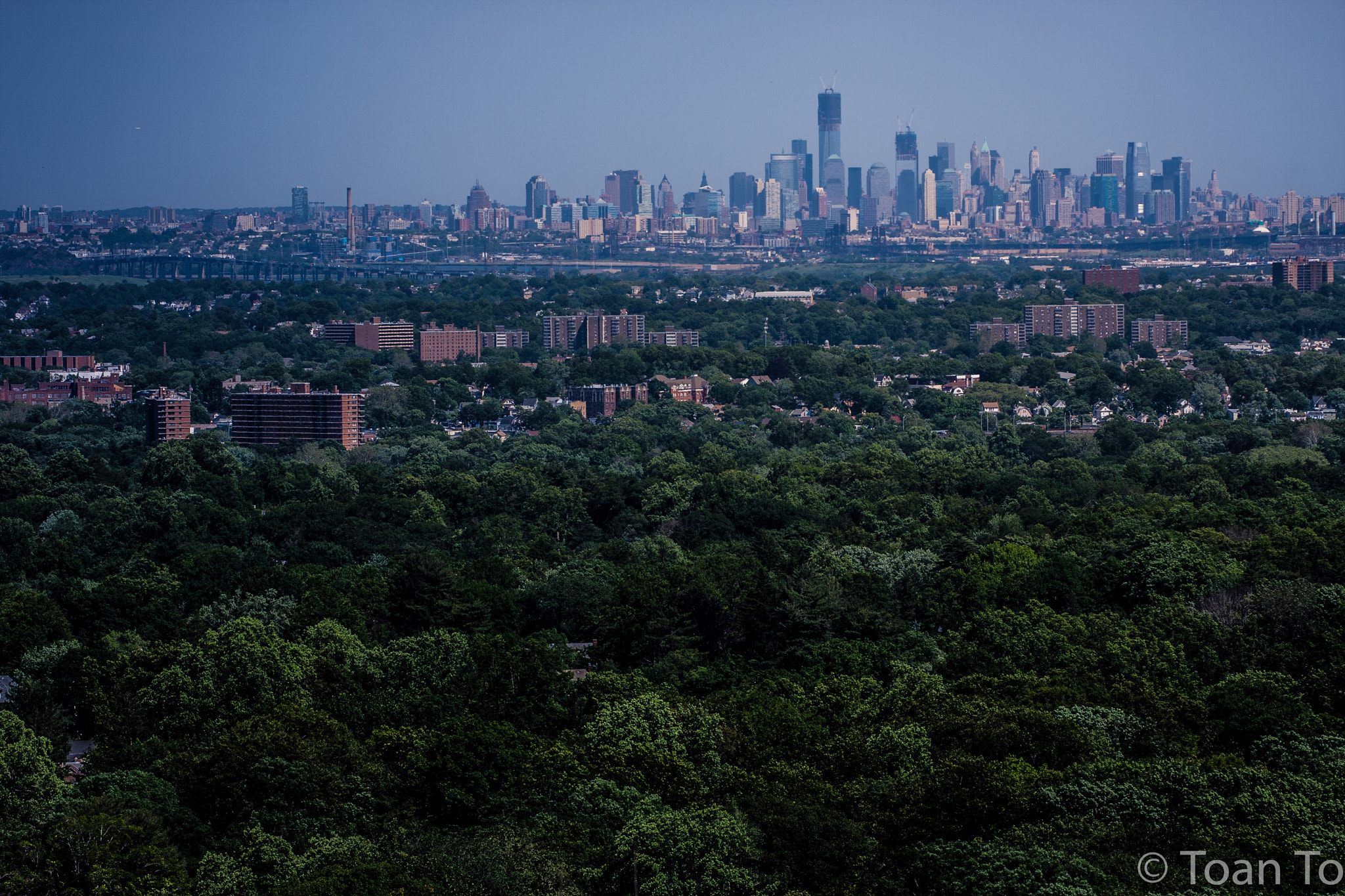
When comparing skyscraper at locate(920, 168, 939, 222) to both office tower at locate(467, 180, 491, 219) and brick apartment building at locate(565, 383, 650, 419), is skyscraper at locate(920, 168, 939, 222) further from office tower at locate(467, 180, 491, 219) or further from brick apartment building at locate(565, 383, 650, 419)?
brick apartment building at locate(565, 383, 650, 419)

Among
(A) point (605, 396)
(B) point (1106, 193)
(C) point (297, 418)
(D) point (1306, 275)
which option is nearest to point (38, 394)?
(C) point (297, 418)

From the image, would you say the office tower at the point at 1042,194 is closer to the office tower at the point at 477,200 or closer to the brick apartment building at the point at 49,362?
the office tower at the point at 477,200

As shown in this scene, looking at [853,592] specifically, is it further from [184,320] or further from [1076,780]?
[184,320]

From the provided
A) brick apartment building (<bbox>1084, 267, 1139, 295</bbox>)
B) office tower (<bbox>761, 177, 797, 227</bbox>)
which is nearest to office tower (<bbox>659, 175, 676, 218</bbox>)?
office tower (<bbox>761, 177, 797, 227</bbox>)

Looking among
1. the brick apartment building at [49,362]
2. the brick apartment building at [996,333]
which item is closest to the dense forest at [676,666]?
Answer: the brick apartment building at [49,362]

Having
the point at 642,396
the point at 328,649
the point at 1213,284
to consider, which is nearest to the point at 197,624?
the point at 328,649
